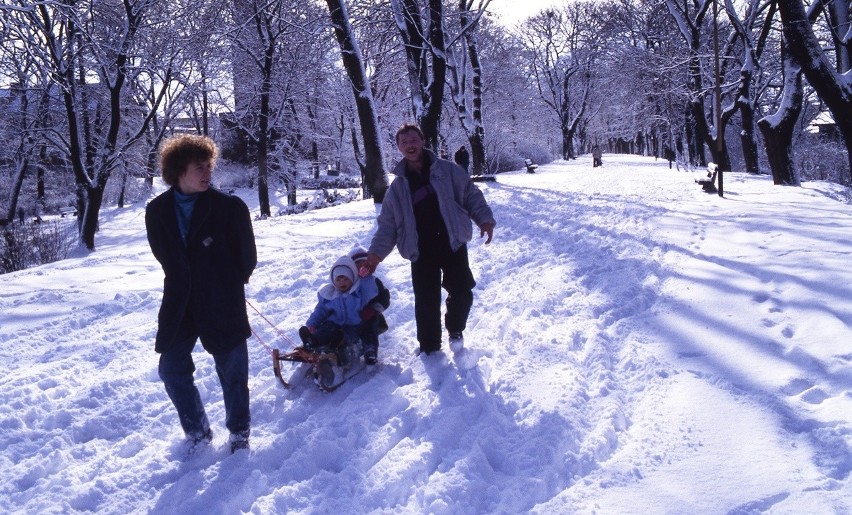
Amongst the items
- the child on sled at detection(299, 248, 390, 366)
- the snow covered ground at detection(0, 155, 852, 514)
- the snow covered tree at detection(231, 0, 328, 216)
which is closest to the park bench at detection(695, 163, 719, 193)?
the snow covered ground at detection(0, 155, 852, 514)

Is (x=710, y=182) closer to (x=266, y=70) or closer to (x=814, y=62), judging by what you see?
(x=814, y=62)

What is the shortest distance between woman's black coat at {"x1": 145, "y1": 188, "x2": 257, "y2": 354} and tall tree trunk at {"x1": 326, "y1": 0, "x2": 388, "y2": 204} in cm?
1025

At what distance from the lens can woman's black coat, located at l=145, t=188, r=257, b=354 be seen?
3.06m

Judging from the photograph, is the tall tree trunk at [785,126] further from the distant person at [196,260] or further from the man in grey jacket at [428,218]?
the distant person at [196,260]

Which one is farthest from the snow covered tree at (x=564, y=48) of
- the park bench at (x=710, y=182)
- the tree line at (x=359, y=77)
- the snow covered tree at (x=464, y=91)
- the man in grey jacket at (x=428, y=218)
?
the man in grey jacket at (x=428, y=218)

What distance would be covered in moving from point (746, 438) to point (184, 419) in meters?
3.20

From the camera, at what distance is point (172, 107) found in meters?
19.1

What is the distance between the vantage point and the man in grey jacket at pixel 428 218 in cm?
424

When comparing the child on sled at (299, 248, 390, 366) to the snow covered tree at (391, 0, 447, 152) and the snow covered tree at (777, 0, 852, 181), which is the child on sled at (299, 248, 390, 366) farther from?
the snow covered tree at (391, 0, 447, 152)

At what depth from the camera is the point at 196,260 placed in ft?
10.2

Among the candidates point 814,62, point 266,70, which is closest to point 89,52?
point 266,70

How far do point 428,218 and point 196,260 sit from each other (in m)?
1.79

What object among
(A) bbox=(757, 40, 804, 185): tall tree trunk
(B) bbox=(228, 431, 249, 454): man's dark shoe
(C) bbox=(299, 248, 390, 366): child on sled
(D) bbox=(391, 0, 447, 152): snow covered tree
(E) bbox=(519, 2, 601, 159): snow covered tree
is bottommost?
(B) bbox=(228, 431, 249, 454): man's dark shoe

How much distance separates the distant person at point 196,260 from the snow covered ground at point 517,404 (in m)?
0.66
